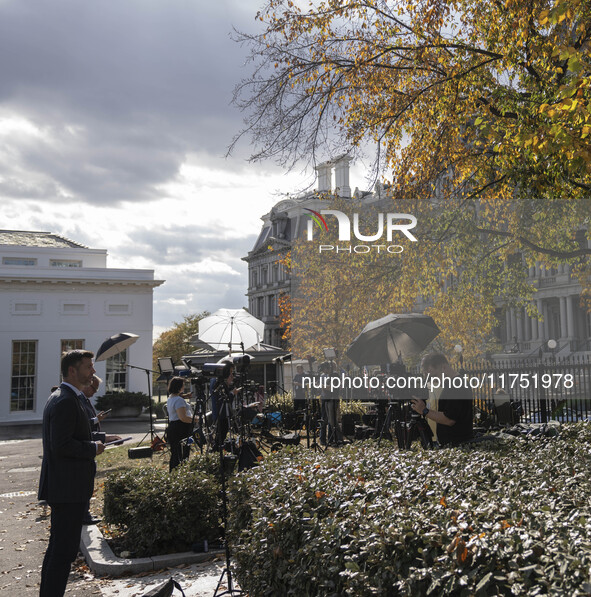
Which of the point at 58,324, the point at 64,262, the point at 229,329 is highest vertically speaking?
the point at 64,262

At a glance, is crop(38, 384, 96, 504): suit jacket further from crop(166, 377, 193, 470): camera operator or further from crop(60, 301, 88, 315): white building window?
crop(60, 301, 88, 315): white building window

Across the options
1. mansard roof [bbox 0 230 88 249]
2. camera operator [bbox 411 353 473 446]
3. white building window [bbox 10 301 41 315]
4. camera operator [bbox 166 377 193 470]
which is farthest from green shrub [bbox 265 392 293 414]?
mansard roof [bbox 0 230 88 249]

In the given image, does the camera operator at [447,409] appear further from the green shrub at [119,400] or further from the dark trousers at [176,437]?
the green shrub at [119,400]

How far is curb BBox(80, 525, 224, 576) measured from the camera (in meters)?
6.58

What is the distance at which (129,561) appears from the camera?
21.9ft

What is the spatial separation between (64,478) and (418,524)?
3093mm

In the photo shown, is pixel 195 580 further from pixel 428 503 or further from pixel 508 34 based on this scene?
pixel 508 34

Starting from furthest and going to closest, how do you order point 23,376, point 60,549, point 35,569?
point 23,376 < point 35,569 < point 60,549

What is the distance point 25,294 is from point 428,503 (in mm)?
39973

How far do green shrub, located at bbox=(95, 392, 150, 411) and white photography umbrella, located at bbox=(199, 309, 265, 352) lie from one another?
17.4 metres

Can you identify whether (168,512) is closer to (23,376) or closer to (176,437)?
(176,437)

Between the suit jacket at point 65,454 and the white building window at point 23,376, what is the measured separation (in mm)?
36179

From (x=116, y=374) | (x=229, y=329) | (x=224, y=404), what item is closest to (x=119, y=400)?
(x=116, y=374)

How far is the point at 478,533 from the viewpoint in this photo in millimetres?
2893
